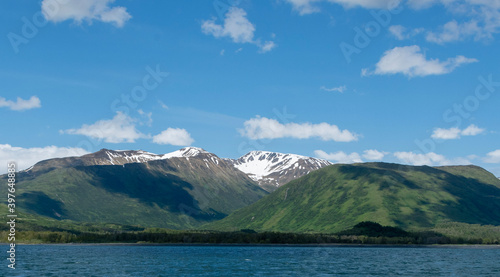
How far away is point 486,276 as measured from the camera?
176 metres

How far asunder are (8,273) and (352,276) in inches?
4408

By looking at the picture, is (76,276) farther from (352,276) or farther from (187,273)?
(352,276)

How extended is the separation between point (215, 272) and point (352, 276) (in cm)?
4801

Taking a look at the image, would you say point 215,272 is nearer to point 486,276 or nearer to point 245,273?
point 245,273

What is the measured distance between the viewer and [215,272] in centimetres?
18938

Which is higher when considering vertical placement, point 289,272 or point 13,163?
point 13,163

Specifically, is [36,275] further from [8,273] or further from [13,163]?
[13,163]

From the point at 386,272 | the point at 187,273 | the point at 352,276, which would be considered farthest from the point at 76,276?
the point at 386,272

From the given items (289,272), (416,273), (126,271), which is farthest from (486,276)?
(126,271)

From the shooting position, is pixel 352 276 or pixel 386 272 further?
pixel 386 272

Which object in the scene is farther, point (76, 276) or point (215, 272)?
point (215, 272)

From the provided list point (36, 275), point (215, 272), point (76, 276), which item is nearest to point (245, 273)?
point (215, 272)

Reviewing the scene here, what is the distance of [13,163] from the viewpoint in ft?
591

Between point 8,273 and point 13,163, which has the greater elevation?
point 13,163
